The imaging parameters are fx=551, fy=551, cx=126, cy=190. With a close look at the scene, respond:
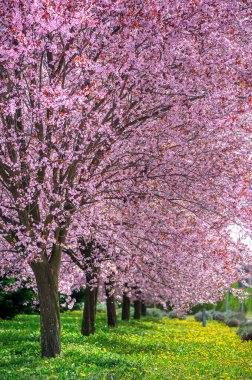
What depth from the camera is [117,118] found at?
45.1ft

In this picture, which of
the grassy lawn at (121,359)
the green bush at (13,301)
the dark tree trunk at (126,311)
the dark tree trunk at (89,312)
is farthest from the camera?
the dark tree trunk at (126,311)

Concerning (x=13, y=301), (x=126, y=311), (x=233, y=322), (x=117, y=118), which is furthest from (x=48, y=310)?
(x=233, y=322)

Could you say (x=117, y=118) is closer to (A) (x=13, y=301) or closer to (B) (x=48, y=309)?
(B) (x=48, y=309)

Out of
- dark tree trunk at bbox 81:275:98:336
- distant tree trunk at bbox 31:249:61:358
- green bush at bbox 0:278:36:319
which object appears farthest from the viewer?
green bush at bbox 0:278:36:319

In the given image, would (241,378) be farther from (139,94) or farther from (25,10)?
(25,10)

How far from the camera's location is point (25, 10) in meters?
11.4

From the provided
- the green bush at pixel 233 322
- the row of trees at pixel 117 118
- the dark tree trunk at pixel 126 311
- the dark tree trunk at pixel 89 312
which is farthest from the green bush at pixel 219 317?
the row of trees at pixel 117 118

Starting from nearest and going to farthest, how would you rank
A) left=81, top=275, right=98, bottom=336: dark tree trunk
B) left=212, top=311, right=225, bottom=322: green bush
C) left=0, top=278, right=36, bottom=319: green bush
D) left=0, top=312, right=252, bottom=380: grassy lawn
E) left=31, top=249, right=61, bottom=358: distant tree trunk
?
left=0, top=312, right=252, bottom=380: grassy lawn < left=31, top=249, right=61, bottom=358: distant tree trunk < left=81, top=275, right=98, bottom=336: dark tree trunk < left=0, top=278, right=36, bottom=319: green bush < left=212, top=311, right=225, bottom=322: green bush

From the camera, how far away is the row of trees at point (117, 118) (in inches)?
469

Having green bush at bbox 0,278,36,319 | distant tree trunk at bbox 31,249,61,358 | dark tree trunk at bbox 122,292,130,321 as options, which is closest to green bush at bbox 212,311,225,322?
dark tree trunk at bbox 122,292,130,321

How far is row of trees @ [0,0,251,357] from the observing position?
11.9m

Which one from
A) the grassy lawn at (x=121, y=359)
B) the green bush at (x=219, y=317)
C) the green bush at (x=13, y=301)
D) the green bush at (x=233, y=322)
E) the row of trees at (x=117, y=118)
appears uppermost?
the row of trees at (x=117, y=118)

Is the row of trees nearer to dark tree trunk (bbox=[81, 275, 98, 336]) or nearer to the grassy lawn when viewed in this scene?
the grassy lawn

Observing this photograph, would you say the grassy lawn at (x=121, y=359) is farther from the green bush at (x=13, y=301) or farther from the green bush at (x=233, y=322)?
the green bush at (x=233, y=322)
